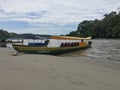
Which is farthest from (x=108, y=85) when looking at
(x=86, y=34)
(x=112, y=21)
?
(x=86, y=34)

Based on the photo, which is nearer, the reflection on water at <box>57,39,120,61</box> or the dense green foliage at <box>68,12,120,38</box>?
the reflection on water at <box>57,39,120,61</box>

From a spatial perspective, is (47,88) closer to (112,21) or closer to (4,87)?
(4,87)

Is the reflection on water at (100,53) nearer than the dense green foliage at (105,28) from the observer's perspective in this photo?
Yes

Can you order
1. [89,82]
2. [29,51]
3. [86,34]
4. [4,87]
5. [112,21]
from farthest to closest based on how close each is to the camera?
[86,34]
[112,21]
[29,51]
[89,82]
[4,87]

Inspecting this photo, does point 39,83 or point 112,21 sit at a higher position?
point 112,21

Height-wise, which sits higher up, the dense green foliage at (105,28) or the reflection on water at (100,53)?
the dense green foliage at (105,28)

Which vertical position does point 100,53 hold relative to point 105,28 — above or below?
below

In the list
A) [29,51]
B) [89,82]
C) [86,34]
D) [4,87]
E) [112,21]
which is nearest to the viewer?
[4,87]

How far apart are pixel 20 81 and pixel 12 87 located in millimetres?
909

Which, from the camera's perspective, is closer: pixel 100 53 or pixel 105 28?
pixel 100 53

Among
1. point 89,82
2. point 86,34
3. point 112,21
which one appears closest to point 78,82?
point 89,82

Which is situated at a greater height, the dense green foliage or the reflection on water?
the dense green foliage

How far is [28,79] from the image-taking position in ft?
29.4

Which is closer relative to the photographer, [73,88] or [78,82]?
[73,88]
